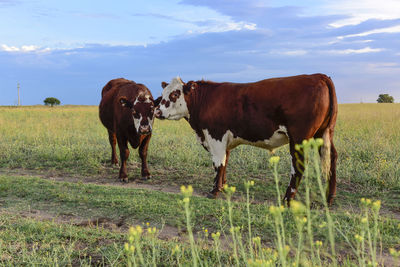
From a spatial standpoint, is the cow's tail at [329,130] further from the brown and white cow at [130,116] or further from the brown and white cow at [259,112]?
the brown and white cow at [130,116]

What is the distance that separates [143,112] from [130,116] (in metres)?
0.62

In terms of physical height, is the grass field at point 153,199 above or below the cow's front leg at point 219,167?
below

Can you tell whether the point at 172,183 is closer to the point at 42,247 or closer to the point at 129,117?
the point at 129,117

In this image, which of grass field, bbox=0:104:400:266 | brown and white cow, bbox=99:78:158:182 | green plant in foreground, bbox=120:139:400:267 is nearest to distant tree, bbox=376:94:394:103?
grass field, bbox=0:104:400:266

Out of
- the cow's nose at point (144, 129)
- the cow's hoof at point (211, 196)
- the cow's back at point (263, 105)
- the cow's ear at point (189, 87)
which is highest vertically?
the cow's ear at point (189, 87)

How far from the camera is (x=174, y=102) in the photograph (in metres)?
6.93

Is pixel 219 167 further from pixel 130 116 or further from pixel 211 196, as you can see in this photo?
pixel 130 116

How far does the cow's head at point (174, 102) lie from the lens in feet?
22.7

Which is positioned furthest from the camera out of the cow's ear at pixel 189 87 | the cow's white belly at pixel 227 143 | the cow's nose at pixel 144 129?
the cow's nose at pixel 144 129

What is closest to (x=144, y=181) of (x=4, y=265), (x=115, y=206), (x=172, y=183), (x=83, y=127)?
(x=172, y=183)

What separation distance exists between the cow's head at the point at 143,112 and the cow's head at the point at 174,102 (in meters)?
0.76

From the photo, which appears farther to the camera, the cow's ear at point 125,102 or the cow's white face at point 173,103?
the cow's ear at point 125,102

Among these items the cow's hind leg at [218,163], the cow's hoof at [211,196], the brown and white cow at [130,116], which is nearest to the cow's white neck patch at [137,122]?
the brown and white cow at [130,116]

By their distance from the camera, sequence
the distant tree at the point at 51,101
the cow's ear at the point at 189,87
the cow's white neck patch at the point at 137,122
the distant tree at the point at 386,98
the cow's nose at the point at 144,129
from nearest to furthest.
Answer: the cow's ear at the point at 189,87, the cow's nose at the point at 144,129, the cow's white neck patch at the point at 137,122, the distant tree at the point at 386,98, the distant tree at the point at 51,101
